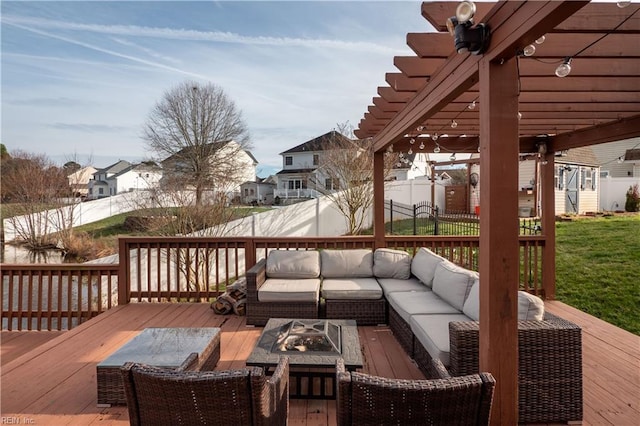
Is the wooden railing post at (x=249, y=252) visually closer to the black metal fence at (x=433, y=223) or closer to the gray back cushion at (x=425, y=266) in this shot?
the gray back cushion at (x=425, y=266)

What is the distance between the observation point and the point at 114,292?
6.34m

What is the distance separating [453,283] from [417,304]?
1.38 ft

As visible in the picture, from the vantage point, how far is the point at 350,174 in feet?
41.5

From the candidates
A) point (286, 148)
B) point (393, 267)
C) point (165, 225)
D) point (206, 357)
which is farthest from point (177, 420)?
point (286, 148)

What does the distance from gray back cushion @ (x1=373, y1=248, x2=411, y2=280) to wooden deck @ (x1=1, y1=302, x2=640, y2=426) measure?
2.81 feet

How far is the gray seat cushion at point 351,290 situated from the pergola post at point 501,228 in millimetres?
2151

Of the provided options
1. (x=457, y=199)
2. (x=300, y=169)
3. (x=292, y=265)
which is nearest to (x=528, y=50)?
(x=292, y=265)

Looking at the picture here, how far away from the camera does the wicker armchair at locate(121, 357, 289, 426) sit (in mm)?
1542

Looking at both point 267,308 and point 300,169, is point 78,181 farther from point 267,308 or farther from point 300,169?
point 300,169

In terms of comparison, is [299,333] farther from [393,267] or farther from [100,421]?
[393,267]

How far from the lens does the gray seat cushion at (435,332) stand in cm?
265

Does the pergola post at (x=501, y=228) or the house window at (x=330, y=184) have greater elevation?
the house window at (x=330, y=184)
